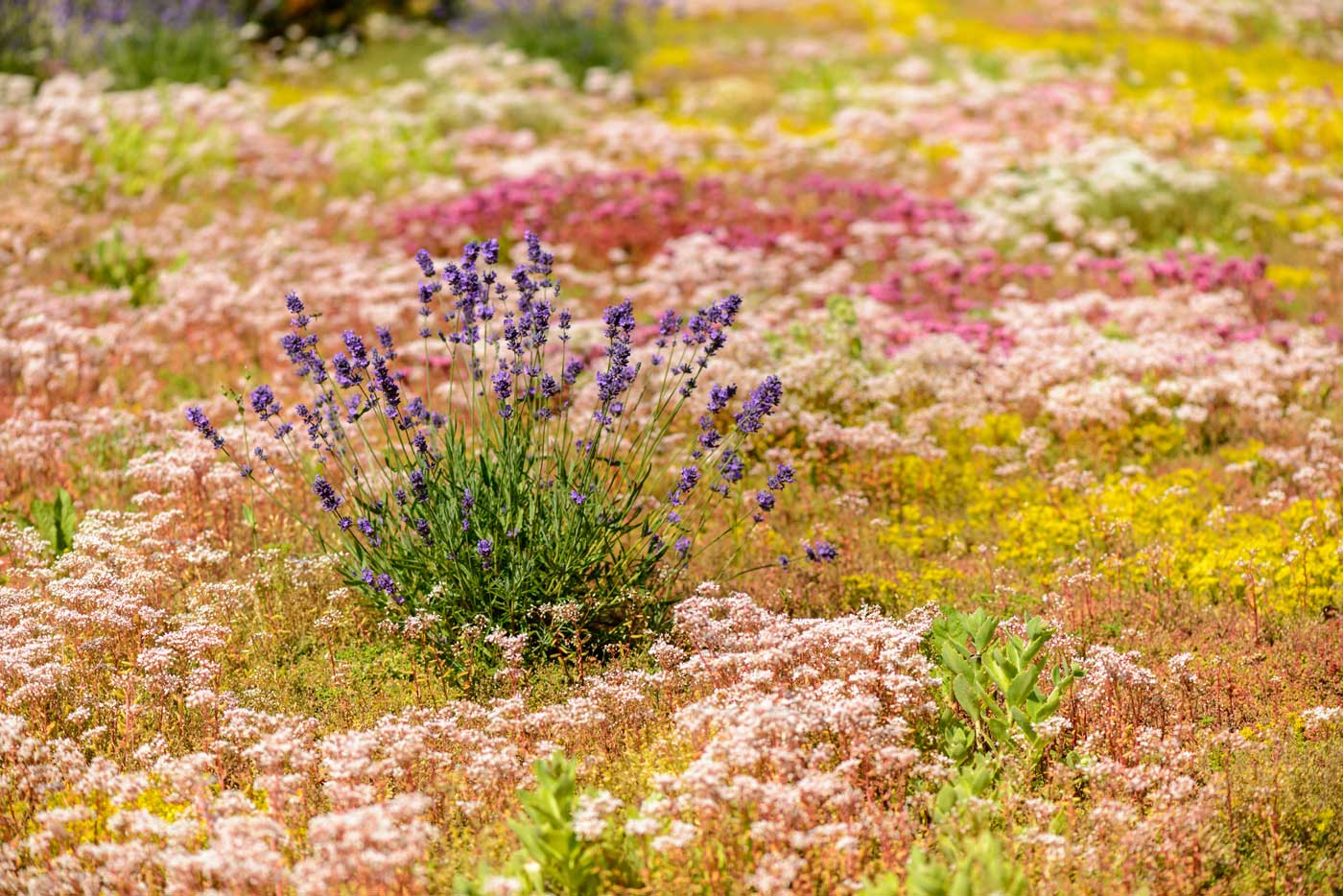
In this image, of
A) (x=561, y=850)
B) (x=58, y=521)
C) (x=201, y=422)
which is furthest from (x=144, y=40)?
(x=561, y=850)

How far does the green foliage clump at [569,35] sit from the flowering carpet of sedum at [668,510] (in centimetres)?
480

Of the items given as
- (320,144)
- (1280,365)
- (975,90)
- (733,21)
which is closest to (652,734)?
(1280,365)

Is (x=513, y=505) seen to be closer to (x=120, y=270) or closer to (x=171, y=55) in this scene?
(x=120, y=270)

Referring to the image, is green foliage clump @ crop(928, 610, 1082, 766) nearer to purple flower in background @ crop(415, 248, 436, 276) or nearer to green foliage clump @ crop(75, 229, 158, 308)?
purple flower in background @ crop(415, 248, 436, 276)

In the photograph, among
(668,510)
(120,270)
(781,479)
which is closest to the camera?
(781,479)

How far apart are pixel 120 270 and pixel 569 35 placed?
459 inches

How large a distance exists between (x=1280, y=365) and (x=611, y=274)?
6009 millimetres

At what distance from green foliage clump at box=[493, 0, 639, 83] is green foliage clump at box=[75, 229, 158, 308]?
10.0 meters

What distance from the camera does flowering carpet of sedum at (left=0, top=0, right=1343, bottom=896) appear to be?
4328 millimetres

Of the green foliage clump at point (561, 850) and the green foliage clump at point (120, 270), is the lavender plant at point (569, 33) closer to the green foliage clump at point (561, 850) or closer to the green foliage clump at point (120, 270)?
the green foliage clump at point (120, 270)

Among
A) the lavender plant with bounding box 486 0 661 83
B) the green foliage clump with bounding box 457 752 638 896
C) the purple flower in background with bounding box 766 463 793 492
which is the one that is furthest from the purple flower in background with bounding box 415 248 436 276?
the lavender plant with bounding box 486 0 661 83

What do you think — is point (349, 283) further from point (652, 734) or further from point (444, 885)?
point (444, 885)

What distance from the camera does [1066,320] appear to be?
10508 millimetres

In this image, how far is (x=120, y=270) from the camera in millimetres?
11273
